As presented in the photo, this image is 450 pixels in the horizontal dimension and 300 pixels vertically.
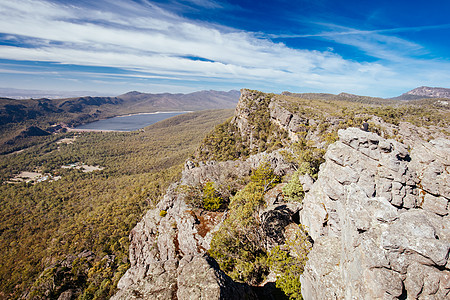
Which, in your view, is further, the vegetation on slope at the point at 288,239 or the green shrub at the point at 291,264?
the vegetation on slope at the point at 288,239

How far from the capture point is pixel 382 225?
33.3 ft

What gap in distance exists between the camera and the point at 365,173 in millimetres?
14398

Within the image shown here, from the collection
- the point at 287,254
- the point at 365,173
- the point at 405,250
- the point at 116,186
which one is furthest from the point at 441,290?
the point at 116,186

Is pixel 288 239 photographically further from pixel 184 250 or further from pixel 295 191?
pixel 184 250

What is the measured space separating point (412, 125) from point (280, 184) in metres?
49.4

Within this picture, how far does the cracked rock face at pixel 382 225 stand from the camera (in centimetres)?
880

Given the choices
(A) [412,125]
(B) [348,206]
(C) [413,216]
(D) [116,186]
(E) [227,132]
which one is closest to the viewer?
(C) [413,216]

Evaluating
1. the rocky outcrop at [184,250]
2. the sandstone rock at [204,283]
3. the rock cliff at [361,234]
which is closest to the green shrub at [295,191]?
the rock cliff at [361,234]

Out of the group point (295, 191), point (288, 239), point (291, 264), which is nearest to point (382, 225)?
point (291, 264)

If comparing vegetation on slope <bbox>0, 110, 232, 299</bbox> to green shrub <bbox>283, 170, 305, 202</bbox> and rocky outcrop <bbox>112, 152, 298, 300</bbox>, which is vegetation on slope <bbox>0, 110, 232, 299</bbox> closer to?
rocky outcrop <bbox>112, 152, 298, 300</bbox>

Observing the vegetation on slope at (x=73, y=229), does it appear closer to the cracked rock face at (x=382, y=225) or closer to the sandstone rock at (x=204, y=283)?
the sandstone rock at (x=204, y=283)

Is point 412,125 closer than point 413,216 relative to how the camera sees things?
No

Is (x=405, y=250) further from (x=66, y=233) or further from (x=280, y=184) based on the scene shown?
(x=66, y=233)

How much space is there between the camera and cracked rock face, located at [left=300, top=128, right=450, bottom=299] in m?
8.80
